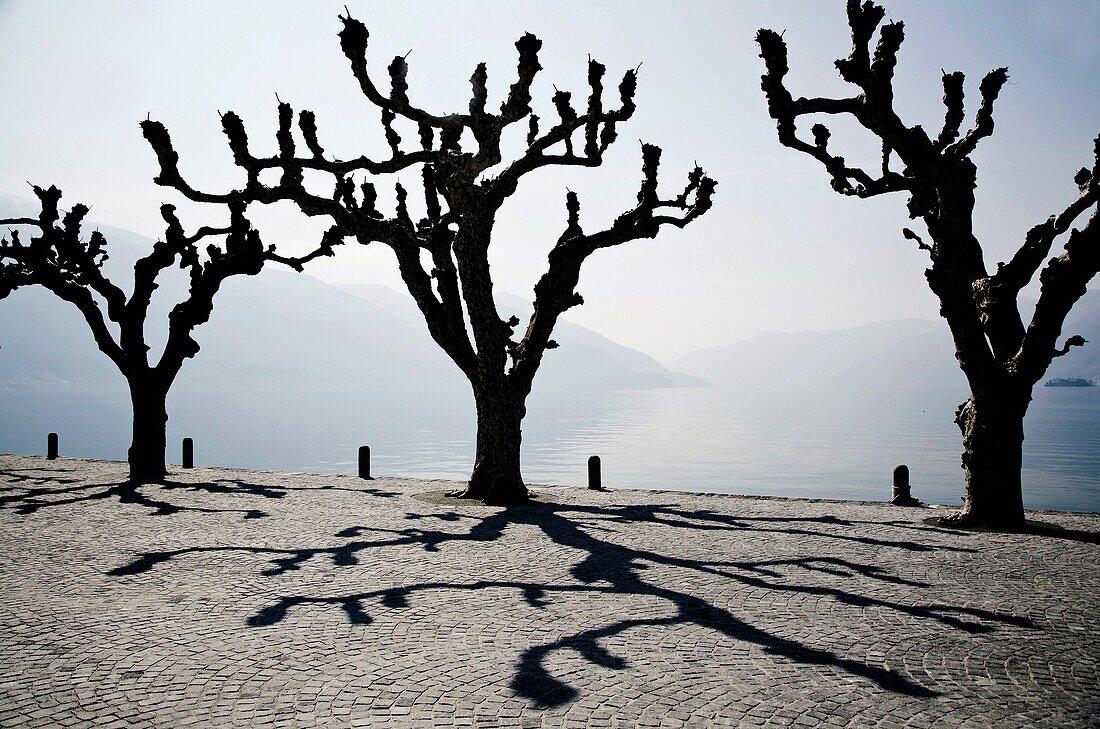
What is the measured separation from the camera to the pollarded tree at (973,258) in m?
13.3

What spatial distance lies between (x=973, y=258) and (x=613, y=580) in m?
9.85

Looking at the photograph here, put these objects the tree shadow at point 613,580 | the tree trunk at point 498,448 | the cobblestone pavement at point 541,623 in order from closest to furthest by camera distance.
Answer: the cobblestone pavement at point 541,623 → the tree shadow at point 613,580 → the tree trunk at point 498,448

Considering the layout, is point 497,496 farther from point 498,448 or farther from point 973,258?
point 973,258

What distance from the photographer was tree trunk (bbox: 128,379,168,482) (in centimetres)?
2059

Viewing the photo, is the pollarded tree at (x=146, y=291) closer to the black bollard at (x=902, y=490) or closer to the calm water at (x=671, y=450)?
the black bollard at (x=902, y=490)

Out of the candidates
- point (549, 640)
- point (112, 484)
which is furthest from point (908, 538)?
point (112, 484)

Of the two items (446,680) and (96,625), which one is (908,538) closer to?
(446,680)

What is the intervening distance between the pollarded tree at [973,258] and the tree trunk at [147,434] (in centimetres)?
1746

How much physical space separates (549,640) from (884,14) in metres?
12.9

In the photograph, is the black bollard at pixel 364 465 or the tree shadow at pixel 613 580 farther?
the black bollard at pixel 364 465

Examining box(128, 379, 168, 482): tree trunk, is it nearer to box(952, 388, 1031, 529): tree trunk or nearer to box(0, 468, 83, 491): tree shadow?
box(0, 468, 83, 491): tree shadow

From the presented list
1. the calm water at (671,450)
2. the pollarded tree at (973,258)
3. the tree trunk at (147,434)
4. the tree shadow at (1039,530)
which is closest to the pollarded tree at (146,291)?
the tree trunk at (147,434)

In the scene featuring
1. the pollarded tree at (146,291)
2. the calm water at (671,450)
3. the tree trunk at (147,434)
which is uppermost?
the pollarded tree at (146,291)

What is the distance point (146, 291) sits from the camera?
21344 millimetres
